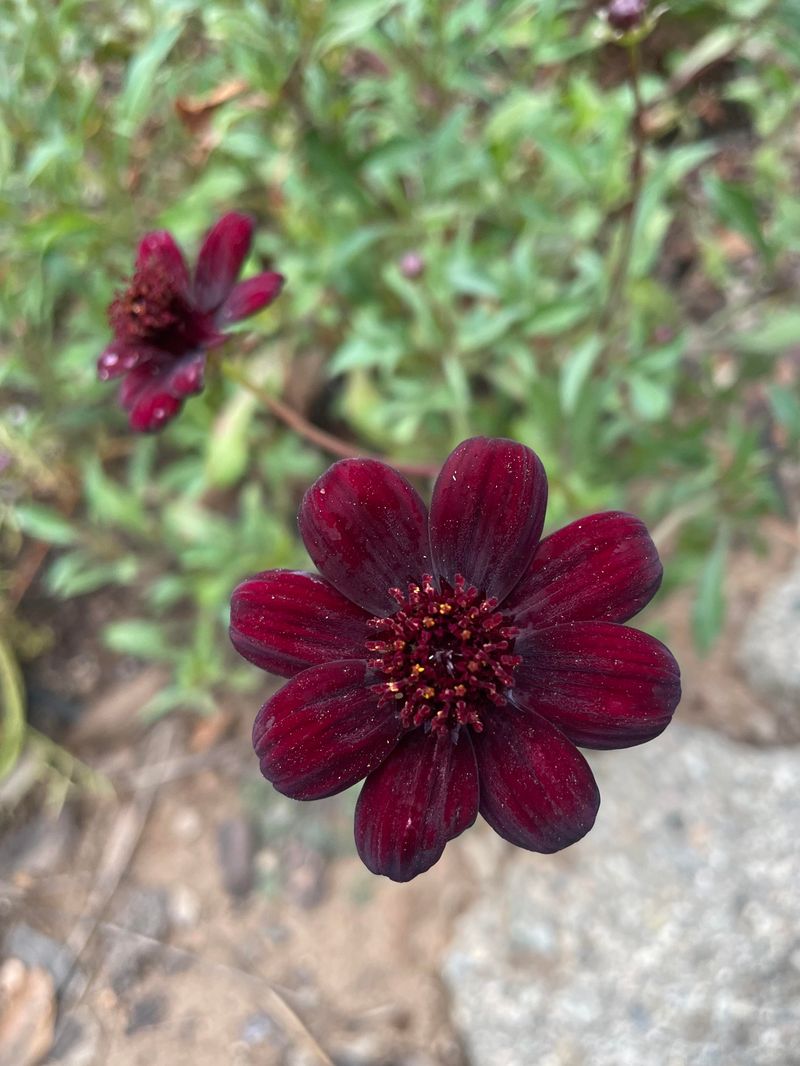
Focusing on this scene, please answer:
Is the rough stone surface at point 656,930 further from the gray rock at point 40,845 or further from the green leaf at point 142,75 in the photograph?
the green leaf at point 142,75

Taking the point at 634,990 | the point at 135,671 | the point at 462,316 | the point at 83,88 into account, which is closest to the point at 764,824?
the point at 634,990

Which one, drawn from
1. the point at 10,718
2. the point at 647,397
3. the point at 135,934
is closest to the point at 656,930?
the point at 647,397

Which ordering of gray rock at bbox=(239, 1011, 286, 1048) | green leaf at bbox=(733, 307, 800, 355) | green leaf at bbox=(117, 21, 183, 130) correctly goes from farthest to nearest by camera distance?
gray rock at bbox=(239, 1011, 286, 1048)
green leaf at bbox=(733, 307, 800, 355)
green leaf at bbox=(117, 21, 183, 130)

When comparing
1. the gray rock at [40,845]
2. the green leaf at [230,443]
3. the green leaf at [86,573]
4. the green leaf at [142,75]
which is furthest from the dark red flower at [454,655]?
the gray rock at [40,845]

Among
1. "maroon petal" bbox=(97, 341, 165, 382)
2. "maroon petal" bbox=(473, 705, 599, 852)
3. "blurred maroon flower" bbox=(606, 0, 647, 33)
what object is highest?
"blurred maroon flower" bbox=(606, 0, 647, 33)

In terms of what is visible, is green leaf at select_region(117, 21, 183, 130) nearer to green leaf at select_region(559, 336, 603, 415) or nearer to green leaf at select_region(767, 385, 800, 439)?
green leaf at select_region(559, 336, 603, 415)

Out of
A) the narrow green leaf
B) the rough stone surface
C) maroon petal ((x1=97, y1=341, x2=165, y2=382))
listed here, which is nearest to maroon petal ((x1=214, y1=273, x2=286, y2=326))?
maroon petal ((x1=97, y1=341, x2=165, y2=382))
